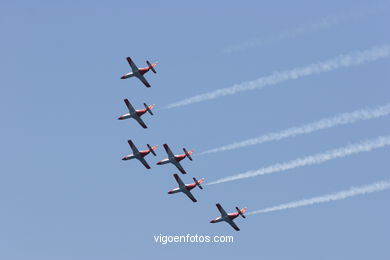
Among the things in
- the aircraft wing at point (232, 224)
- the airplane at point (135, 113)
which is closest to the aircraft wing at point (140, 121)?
the airplane at point (135, 113)

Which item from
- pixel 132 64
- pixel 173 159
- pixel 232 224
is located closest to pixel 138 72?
pixel 132 64

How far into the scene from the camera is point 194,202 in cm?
18800

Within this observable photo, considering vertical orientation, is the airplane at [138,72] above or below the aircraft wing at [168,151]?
above

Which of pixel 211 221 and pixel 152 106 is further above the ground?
pixel 152 106

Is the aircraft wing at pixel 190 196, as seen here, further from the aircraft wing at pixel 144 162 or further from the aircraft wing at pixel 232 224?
the aircraft wing at pixel 144 162

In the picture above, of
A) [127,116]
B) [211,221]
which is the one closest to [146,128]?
[127,116]

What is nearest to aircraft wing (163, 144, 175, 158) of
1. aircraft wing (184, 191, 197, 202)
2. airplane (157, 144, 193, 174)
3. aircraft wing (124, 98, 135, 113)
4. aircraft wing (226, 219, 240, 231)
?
airplane (157, 144, 193, 174)

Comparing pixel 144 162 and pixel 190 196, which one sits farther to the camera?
pixel 144 162

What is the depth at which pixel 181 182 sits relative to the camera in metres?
188

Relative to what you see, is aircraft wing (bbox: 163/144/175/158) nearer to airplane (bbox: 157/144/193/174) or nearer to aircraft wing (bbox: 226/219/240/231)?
airplane (bbox: 157/144/193/174)

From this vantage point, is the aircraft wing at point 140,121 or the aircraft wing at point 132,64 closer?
the aircraft wing at point 132,64

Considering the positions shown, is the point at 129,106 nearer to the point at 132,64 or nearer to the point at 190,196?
the point at 132,64

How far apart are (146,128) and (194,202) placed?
12.0m

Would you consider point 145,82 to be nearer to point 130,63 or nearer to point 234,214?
point 130,63
